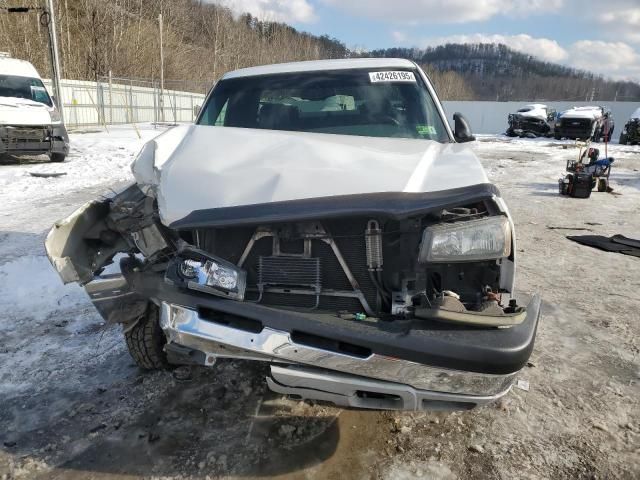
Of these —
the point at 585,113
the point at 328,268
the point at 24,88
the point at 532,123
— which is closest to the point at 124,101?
the point at 24,88

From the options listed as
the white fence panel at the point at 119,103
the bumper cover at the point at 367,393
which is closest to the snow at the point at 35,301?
the bumper cover at the point at 367,393

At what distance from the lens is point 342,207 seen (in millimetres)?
1908

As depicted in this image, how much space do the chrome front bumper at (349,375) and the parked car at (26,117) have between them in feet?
34.9

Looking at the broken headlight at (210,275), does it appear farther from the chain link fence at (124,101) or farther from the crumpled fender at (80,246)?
the chain link fence at (124,101)

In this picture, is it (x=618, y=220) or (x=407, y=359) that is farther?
(x=618, y=220)

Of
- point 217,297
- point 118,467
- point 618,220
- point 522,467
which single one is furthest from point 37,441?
point 618,220

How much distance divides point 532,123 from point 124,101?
22.0m

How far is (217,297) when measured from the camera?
6.63ft

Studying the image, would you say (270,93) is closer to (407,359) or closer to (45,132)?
(407,359)

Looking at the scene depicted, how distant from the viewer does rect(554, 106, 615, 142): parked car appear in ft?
73.2

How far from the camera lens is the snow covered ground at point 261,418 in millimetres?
2246

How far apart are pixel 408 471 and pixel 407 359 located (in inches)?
29.1

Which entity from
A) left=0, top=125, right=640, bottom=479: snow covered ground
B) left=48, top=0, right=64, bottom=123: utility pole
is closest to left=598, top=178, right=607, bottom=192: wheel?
left=0, top=125, right=640, bottom=479: snow covered ground

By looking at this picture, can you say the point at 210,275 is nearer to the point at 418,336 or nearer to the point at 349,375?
the point at 349,375
